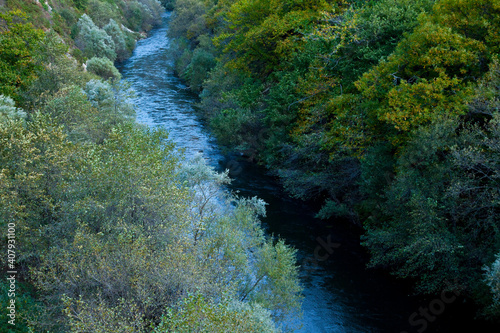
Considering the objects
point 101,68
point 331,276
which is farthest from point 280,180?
point 101,68

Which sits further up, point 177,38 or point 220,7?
point 220,7

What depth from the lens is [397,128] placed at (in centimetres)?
1914

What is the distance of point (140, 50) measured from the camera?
239ft

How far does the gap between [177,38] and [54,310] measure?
61.4 m

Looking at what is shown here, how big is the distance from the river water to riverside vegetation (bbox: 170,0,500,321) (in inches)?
40.9

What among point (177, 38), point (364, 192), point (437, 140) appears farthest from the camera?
point (177, 38)

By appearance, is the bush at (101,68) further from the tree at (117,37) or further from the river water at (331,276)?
the tree at (117,37)

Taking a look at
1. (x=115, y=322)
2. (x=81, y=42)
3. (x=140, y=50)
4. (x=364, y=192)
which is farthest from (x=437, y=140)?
(x=140, y=50)

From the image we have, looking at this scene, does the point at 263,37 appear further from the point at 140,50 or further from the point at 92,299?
the point at 140,50

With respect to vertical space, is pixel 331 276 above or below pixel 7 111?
below

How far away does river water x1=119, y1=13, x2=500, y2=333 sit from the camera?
17.2 meters

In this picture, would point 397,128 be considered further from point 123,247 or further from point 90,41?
point 90,41

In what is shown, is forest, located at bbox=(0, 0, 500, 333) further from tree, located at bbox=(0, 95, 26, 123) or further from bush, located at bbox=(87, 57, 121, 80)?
bush, located at bbox=(87, 57, 121, 80)

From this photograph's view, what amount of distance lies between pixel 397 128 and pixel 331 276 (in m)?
8.76
